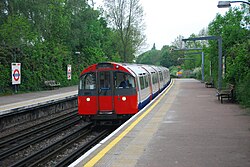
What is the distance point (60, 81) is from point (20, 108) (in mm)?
16847

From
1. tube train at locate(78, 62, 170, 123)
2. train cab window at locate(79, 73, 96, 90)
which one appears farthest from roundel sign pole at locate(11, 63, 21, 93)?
tube train at locate(78, 62, 170, 123)

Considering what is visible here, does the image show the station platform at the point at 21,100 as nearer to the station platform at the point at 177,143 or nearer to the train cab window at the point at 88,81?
the train cab window at the point at 88,81

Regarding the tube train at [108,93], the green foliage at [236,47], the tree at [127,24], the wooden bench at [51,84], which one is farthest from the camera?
the tree at [127,24]

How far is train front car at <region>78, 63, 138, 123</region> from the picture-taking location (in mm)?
12781

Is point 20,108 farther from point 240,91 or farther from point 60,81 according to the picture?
point 60,81

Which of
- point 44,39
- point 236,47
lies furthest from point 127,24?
point 236,47

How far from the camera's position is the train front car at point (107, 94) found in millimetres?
12781

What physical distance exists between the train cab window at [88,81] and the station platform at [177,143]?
2.28 metres

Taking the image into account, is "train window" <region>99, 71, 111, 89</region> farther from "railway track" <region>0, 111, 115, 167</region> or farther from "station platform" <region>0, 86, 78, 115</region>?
"station platform" <region>0, 86, 78, 115</region>

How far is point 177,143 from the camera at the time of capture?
774 centimetres

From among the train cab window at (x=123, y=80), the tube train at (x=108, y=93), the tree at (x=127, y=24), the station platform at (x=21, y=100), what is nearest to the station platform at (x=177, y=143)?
the tube train at (x=108, y=93)

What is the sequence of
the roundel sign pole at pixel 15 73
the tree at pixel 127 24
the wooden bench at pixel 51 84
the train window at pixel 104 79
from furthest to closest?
the tree at pixel 127 24 < the wooden bench at pixel 51 84 < the roundel sign pole at pixel 15 73 < the train window at pixel 104 79

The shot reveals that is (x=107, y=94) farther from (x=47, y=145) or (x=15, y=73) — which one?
(x=15, y=73)

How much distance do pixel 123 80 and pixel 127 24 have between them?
34.4 meters
